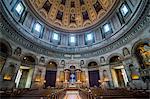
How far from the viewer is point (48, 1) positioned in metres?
25.5

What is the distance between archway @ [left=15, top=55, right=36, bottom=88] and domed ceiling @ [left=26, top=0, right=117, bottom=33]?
10.1m

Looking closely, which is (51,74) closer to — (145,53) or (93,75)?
(93,75)

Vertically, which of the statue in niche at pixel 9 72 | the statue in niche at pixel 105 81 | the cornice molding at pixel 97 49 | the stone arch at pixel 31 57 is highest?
the cornice molding at pixel 97 49

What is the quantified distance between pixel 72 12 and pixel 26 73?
1932cm

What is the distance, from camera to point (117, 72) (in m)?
20.8

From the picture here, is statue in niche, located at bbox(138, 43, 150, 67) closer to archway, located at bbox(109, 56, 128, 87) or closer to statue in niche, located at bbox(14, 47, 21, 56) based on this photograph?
archway, located at bbox(109, 56, 128, 87)

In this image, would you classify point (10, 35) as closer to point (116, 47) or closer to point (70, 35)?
point (70, 35)

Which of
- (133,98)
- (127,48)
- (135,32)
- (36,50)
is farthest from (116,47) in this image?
(36,50)

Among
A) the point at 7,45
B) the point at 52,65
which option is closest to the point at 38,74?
the point at 52,65

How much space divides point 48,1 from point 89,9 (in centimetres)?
1079

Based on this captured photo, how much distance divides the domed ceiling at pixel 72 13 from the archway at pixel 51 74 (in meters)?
9.31

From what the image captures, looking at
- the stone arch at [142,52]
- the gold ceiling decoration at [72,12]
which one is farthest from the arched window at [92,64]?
the gold ceiling decoration at [72,12]

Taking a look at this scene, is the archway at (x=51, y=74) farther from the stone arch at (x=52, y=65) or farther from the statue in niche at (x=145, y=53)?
the statue in niche at (x=145, y=53)

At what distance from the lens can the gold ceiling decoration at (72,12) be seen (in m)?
24.7
